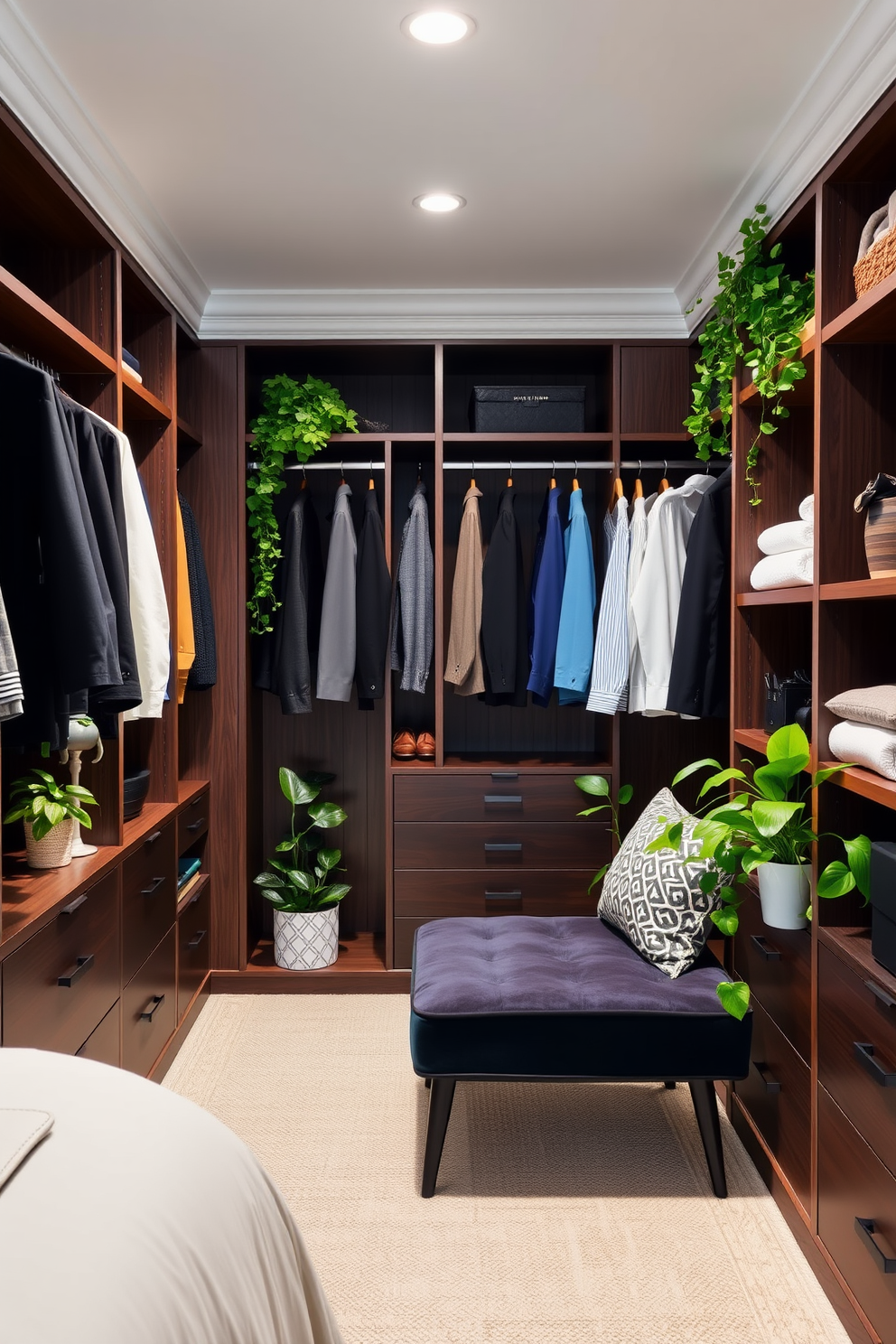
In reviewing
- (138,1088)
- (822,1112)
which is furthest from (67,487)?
(822,1112)

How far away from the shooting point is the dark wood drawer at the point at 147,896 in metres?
2.69

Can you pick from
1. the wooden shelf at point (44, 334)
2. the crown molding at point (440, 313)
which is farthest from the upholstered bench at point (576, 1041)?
the crown molding at point (440, 313)

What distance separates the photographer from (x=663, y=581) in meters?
3.41

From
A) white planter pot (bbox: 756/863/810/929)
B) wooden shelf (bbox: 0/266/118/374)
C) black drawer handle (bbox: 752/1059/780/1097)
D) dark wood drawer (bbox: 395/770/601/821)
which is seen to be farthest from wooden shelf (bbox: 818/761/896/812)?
wooden shelf (bbox: 0/266/118/374)

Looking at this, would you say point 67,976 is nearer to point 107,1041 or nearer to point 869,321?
point 107,1041

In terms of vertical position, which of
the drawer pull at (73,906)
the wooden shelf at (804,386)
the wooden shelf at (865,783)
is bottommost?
the drawer pull at (73,906)

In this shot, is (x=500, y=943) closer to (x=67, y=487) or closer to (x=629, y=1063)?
(x=629, y=1063)

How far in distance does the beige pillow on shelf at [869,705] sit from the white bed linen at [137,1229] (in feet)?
4.49

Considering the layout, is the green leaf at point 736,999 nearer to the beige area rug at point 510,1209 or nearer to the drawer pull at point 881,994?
the drawer pull at point 881,994

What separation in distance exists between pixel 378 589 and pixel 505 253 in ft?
4.08

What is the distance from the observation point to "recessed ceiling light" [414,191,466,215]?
284 cm

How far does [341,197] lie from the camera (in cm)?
285

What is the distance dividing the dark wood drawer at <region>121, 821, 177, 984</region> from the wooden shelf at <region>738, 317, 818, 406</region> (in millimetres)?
2098

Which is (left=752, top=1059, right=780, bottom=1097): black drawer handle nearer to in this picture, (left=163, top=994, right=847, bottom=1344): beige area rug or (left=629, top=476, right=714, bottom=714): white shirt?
(left=163, top=994, right=847, bottom=1344): beige area rug
